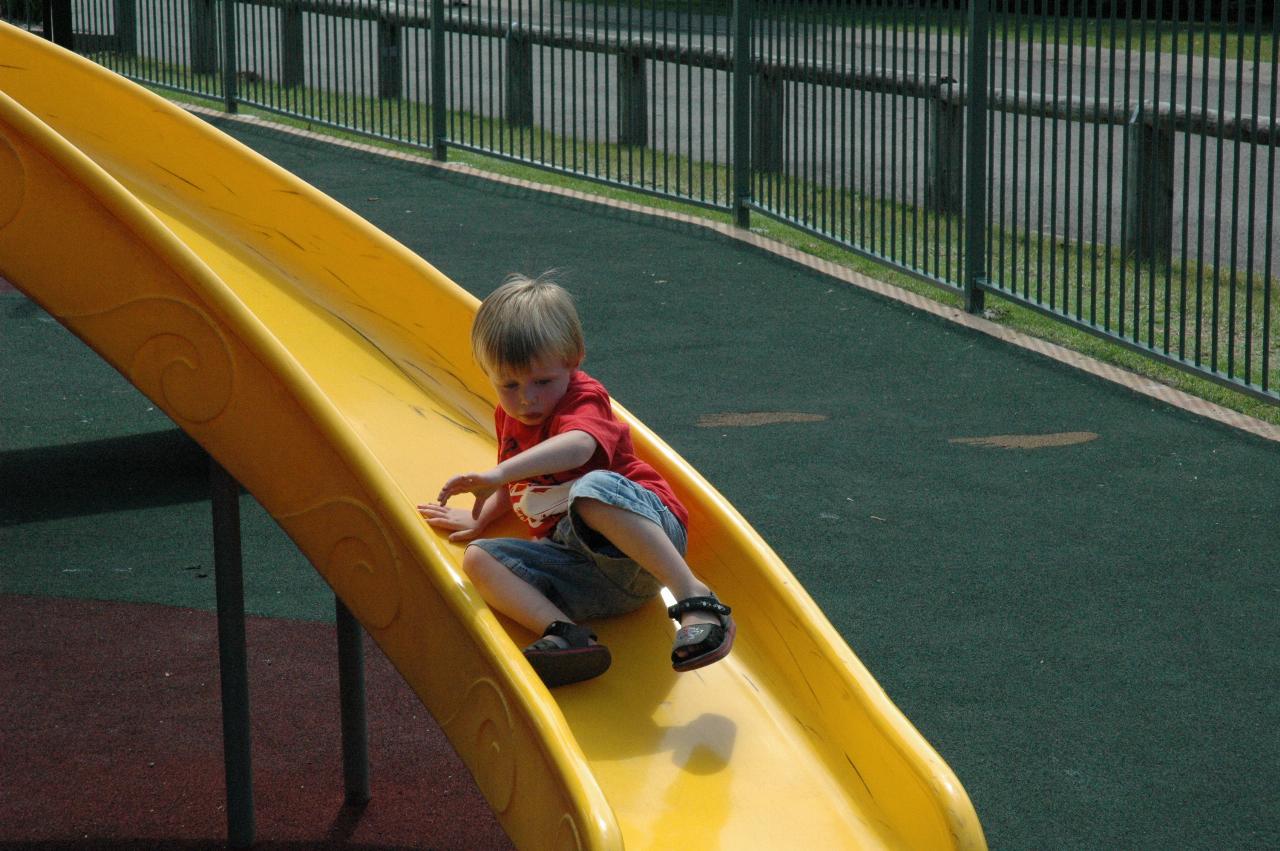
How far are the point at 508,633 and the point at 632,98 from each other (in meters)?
10.1

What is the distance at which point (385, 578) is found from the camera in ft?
8.63

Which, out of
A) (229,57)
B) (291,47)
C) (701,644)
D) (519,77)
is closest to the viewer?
(701,644)

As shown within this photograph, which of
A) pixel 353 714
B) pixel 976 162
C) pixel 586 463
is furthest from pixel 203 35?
pixel 586 463

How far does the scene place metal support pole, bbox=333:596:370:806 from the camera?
3396 millimetres

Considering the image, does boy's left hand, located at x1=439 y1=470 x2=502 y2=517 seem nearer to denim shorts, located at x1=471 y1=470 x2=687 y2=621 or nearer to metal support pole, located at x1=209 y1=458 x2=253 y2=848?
denim shorts, located at x1=471 y1=470 x2=687 y2=621

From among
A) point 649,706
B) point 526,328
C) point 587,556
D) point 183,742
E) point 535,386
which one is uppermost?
point 526,328

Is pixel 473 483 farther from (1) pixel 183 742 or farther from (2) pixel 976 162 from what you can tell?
(2) pixel 976 162

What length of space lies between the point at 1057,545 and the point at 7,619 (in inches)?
128

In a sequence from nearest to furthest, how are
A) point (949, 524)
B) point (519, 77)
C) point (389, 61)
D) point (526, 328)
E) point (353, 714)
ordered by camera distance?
point (526, 328)
point (353, 714)
point (949, 524)
point (519, 77)
point (389, 61)

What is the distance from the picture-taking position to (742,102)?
9789mm

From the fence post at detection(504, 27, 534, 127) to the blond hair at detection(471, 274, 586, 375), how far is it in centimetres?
929

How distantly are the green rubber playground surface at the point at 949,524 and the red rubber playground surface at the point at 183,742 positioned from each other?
26 cm

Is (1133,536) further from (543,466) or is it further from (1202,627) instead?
(543,466)

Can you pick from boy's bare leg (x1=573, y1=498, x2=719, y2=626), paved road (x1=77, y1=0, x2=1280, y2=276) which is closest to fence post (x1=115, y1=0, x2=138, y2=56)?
paved road (x1=77, y1=0, x2=1280, y2=276)
